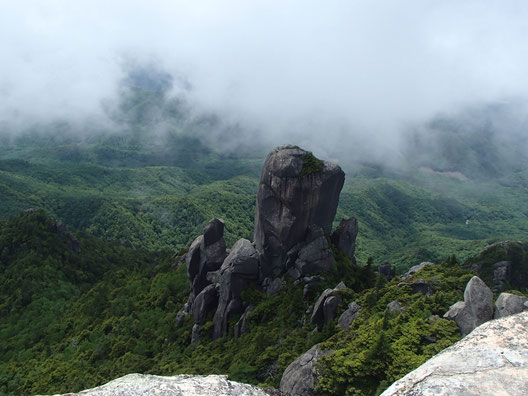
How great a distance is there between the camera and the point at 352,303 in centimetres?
3547

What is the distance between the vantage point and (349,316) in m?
34.1

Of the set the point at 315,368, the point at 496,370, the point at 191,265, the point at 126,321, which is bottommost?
the point at 126,321

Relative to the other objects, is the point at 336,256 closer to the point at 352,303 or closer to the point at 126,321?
the point at 352,303

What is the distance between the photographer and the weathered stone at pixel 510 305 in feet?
76.1

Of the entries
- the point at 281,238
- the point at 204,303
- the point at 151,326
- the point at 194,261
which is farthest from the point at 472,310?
the point at 151,326

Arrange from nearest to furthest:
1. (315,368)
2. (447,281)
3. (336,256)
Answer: (315,368) → (447,281) → (336,256)

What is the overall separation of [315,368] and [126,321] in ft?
150

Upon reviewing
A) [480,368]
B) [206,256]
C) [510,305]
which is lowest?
[206,256]

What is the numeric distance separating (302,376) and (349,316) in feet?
32.0

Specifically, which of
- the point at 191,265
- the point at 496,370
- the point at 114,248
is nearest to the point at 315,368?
the point at 496,370

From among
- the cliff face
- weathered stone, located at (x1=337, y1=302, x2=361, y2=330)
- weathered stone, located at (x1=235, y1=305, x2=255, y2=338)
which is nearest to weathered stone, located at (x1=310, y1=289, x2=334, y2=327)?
weathered stone, located at (x1=337, y1=302, x2=361, y2=330)

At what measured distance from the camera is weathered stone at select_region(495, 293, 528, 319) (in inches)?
913

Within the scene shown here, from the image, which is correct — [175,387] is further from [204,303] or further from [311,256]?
[204,303]

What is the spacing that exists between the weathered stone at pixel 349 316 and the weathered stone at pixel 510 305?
1210cm
